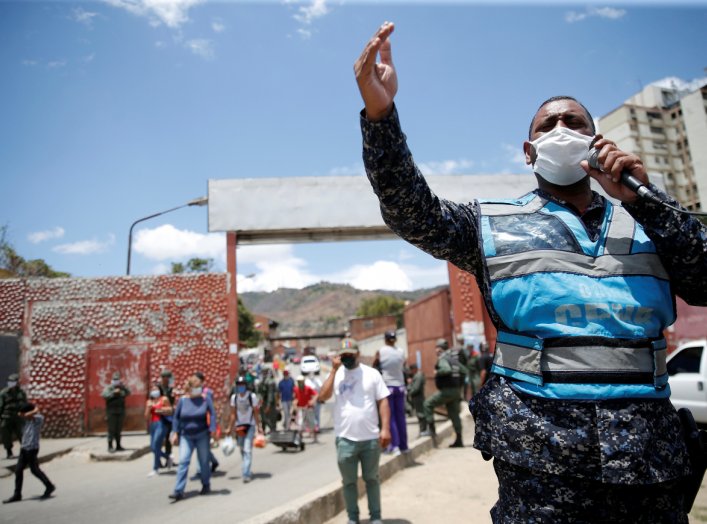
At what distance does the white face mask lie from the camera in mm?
1610

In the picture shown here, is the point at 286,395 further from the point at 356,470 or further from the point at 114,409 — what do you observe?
the point at 356,470

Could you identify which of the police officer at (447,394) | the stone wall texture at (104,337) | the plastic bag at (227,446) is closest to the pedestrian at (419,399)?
the police officer at (447,394)

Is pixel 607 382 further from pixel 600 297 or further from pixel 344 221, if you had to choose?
pixel 344 221

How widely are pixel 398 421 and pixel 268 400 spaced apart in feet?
20.9

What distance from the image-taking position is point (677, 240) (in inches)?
54.5

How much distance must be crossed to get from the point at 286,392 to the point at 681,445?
11.8 m

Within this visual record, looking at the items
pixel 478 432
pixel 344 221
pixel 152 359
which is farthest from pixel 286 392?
pixel 478 432

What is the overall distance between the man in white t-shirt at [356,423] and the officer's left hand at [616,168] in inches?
155

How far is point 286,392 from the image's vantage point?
12539 millimetres

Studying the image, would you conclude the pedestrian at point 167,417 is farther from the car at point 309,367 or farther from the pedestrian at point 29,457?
the car at point 309,367

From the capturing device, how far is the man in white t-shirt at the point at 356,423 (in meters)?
4.72

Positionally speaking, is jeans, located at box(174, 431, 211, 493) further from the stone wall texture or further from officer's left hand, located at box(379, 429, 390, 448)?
the stone wall texture

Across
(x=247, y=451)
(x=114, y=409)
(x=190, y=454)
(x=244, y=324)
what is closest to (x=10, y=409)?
(x=114, y=409)

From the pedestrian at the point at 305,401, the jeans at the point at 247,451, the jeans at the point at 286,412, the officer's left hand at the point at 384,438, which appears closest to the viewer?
the officer's left hand at the point at 384,438
